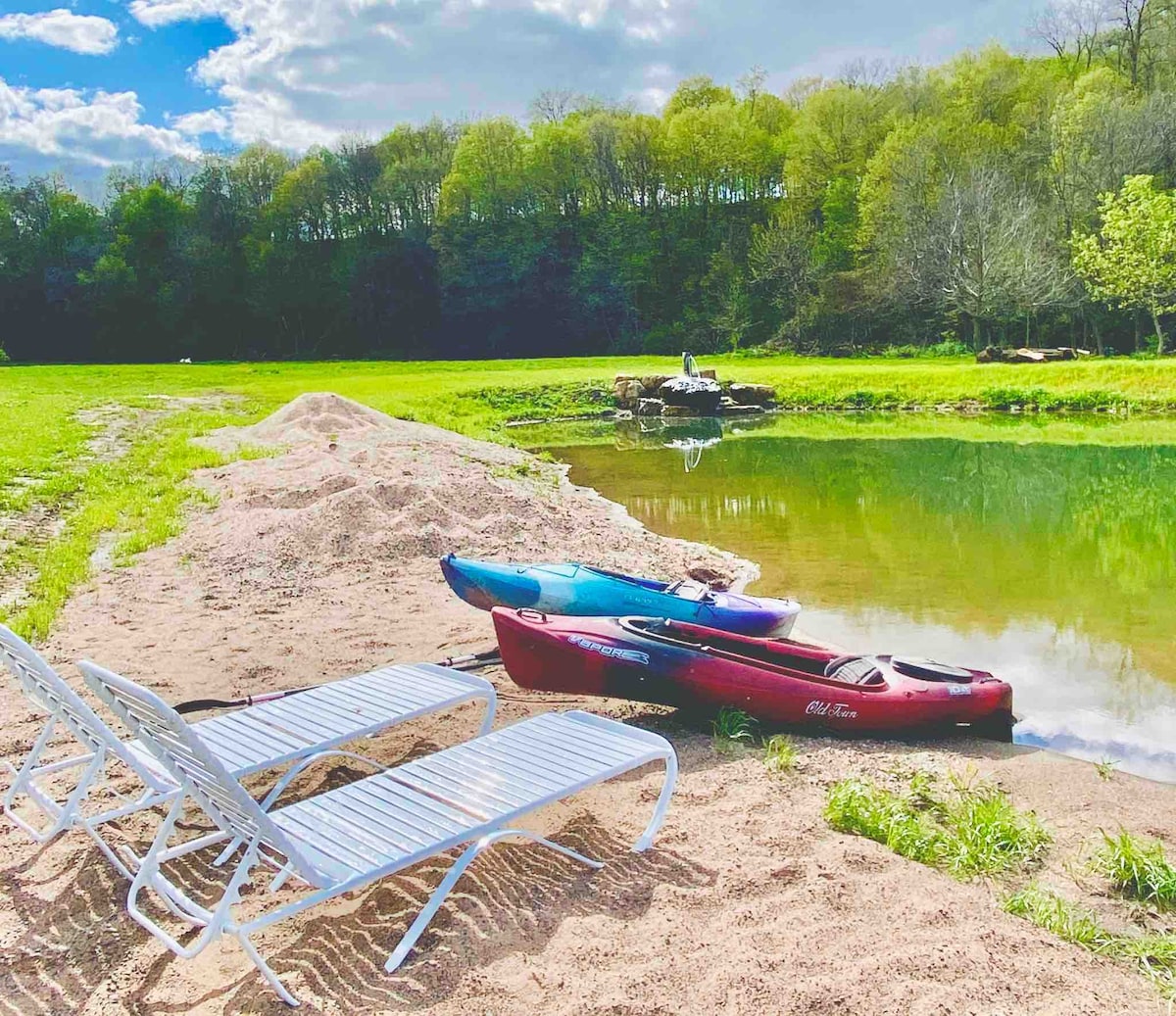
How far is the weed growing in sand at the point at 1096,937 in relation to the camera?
3621 mm

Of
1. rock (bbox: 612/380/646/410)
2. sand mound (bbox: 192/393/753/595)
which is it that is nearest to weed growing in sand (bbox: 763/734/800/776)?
sand mound (bbox: 192/393/753/595)

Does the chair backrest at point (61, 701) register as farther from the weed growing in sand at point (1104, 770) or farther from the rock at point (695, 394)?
the rock at point (695, 394)

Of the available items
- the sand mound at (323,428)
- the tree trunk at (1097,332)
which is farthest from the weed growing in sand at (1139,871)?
the tree trunk at (1097,332)

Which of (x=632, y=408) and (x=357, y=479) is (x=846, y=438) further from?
(x=357, y=479)

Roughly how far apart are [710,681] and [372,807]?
2.67 metres

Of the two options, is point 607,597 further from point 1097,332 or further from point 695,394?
point 1097,332

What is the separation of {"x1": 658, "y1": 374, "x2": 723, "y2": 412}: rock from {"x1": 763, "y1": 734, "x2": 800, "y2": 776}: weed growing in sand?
27.3 metres

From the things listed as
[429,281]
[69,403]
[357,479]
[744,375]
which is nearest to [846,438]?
[744,375]

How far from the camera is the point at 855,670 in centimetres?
660

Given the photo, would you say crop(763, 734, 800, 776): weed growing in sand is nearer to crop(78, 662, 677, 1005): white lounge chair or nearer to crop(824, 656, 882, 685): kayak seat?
crop(824, 656, 882, 685): kayak seat

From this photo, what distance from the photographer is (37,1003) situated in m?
3.39

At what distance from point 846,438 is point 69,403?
21506mm

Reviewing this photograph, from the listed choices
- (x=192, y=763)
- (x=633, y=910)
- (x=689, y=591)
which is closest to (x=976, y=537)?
(x=689, y=591)

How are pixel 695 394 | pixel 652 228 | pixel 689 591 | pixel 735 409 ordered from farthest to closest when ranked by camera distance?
pixel 652 228 → pixel 735 409 → pixel 695 394 → pixel 689 591
